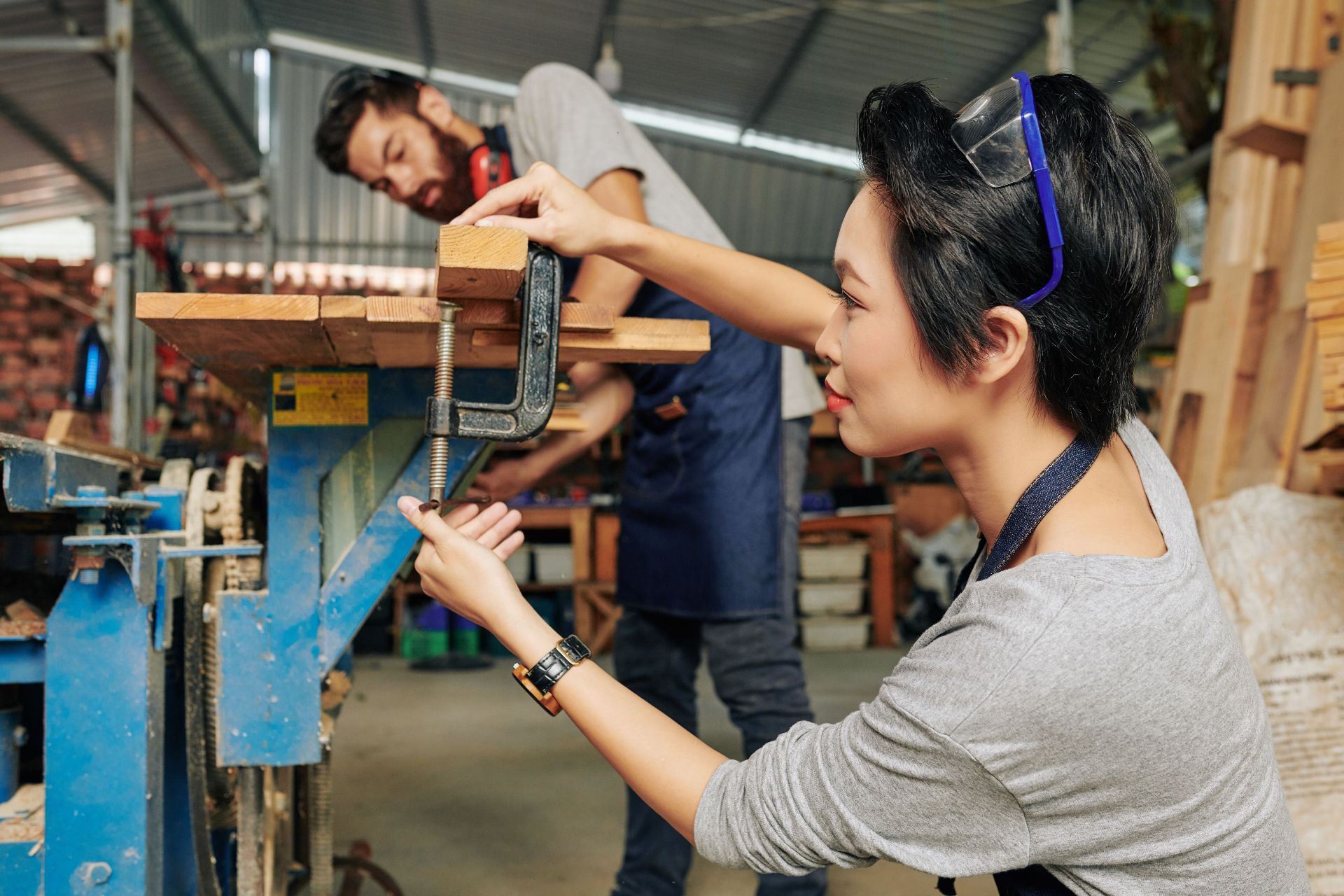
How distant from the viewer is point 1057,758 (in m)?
0.78

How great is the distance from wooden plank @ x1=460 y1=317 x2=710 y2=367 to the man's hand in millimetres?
585

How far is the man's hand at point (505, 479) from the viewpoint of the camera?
6.37 ft

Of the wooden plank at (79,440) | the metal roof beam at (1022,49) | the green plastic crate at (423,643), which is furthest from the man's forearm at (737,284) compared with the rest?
the metal roof beam at (1022,49)

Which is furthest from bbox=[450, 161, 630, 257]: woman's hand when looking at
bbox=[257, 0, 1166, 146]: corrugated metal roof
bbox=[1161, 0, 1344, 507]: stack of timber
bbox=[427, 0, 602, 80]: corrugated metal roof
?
bbox=[427, 0, 602, 80]: corrugated metal roof

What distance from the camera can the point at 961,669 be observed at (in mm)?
793

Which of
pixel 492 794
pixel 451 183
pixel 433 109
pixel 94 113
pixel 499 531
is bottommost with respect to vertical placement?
pixel 492 794

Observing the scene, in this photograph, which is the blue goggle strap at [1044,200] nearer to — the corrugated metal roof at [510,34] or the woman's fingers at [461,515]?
the woman's fingers at [461,515]

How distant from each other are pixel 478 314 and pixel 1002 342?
2.02 ft

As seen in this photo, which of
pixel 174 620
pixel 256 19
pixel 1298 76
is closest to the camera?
pixel 174 620

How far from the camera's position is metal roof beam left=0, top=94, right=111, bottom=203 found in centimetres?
632

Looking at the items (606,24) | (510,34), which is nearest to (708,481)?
(606,24)

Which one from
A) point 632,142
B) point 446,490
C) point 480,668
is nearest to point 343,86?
point 632,142

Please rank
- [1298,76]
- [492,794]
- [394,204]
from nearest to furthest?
[1298,76], [492,794], [394,204]

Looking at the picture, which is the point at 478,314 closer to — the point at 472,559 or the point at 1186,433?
the point at 472,559
